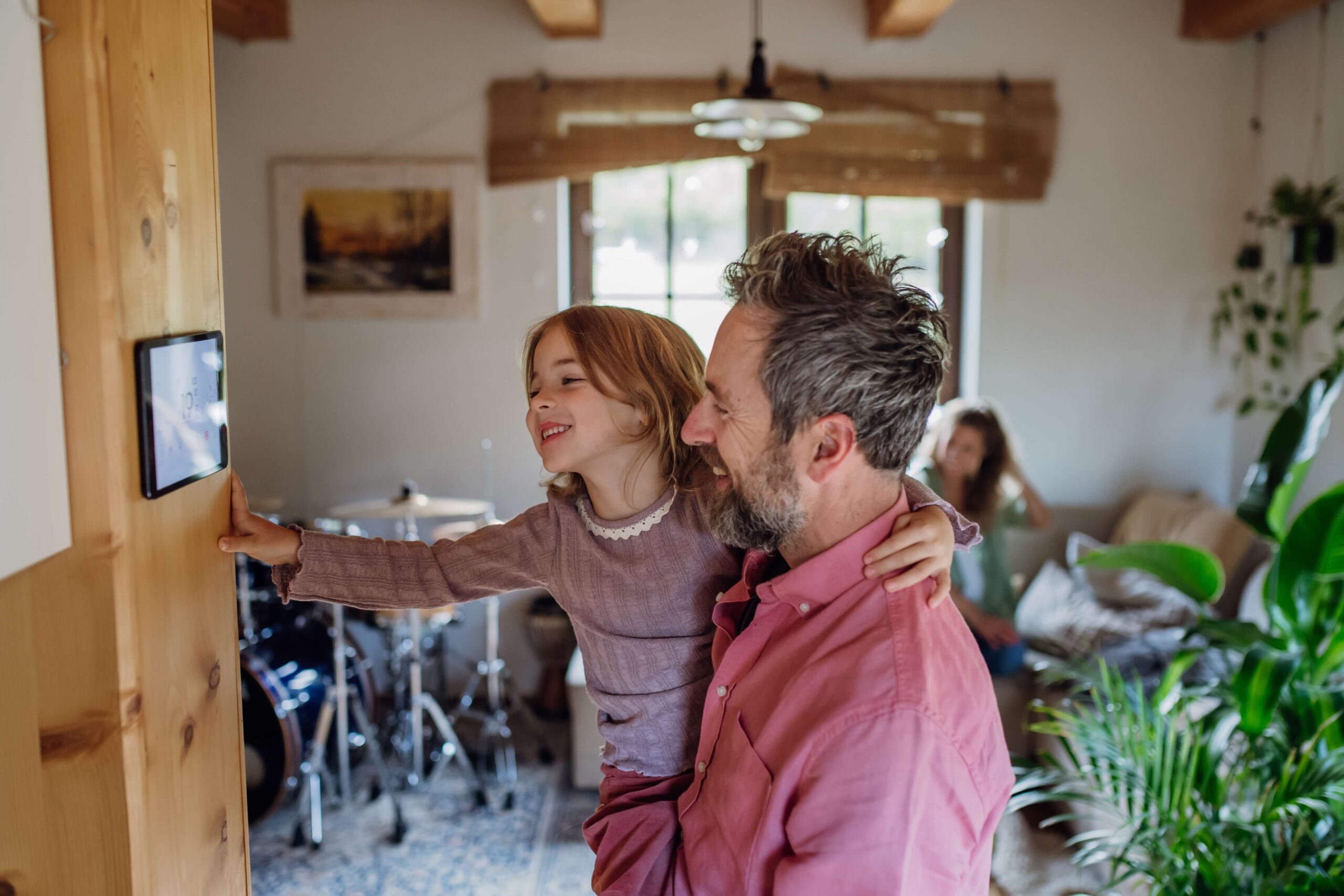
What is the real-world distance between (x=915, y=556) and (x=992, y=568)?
8.25 feet

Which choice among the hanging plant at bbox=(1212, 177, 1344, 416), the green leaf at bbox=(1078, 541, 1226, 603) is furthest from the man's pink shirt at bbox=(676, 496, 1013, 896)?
the hanging plant at bbox=(1212, 177, 1344, 416)

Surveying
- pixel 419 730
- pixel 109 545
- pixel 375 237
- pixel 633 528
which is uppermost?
pixel 375 237

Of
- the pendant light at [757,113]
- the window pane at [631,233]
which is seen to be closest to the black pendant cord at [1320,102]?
the pendant light at [757,113]

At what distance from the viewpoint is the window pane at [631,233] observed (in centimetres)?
445

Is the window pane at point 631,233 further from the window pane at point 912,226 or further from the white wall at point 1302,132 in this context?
the white wall at point 1302,132

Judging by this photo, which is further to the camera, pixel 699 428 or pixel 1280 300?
pixel 1280 300

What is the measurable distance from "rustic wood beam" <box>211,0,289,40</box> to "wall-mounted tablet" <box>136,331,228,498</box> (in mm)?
3323

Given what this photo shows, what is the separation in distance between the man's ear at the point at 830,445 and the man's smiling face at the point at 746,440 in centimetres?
2

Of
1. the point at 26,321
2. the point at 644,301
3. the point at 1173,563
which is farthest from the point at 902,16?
the point at 26,321

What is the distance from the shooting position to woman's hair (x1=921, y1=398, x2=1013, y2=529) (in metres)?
3.43

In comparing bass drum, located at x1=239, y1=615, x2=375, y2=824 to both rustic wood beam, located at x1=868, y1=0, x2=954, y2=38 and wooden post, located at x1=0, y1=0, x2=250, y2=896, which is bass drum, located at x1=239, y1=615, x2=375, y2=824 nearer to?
wooden post, located at x1=0, y1=0, x2=250, y2=896

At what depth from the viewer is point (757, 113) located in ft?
9.38

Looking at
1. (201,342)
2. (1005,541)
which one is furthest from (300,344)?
(201,342)

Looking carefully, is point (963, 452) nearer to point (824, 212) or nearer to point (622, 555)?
point (824, 212)
